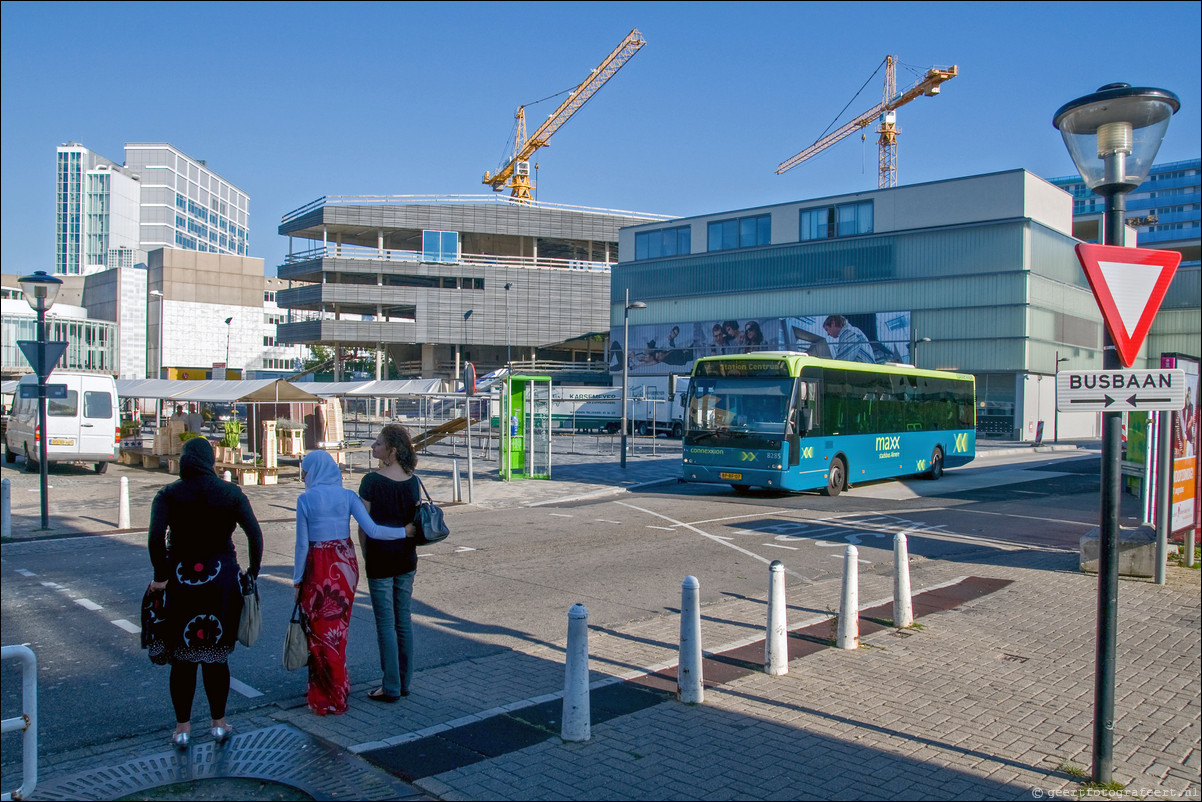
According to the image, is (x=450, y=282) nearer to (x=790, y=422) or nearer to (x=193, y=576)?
Answer: (x=790, y=422)

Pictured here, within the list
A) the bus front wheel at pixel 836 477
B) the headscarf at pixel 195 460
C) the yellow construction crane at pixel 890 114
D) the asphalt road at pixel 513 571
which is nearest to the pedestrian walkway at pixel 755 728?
the asphalt road at pixel 513 571

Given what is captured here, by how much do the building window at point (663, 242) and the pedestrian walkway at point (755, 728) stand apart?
202 feet

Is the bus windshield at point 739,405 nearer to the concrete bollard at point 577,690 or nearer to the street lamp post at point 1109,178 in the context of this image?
the street lamp post at point 1109,178

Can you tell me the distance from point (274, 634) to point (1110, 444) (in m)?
6.65

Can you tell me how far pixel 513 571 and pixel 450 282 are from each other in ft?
229

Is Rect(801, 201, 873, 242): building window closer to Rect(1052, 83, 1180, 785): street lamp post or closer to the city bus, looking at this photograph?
the city bus

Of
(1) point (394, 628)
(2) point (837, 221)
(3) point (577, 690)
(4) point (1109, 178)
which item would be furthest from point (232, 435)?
(2) point (837, 221)

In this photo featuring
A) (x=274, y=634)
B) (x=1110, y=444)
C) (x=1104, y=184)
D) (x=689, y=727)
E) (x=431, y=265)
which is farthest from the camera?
(x=431, y=265)

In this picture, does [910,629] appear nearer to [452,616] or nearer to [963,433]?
[452,616]

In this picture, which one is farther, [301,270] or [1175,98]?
[301,270]

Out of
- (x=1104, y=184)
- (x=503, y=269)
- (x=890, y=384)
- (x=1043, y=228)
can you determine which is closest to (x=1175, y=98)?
(x=1104, y=184)

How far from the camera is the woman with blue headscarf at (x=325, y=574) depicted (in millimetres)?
5500

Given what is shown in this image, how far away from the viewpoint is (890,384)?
73.8 feet

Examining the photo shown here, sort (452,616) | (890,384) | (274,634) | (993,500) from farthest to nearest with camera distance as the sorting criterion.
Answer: (890,384) → (993,500) → (452,616) → (274,634)
